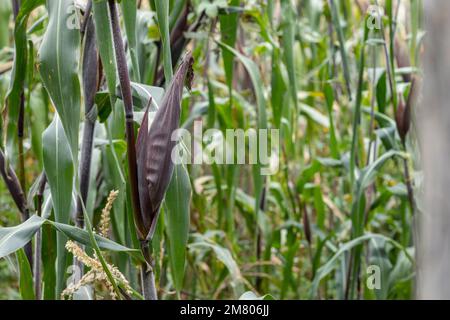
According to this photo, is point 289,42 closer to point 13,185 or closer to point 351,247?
point 351,247

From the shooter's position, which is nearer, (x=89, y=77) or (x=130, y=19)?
(x=130, y=19)

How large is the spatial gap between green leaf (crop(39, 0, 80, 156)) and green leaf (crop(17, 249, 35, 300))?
213mm

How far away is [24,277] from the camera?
0.79 m

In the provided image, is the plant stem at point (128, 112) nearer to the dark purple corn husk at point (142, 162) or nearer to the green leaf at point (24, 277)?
the dark purple corn husk at point (142, 162)

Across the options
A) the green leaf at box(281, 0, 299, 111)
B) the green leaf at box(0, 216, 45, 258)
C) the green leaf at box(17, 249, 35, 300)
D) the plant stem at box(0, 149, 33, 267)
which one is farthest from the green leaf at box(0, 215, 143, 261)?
the green leaf at box(281, 0, 299, 111)

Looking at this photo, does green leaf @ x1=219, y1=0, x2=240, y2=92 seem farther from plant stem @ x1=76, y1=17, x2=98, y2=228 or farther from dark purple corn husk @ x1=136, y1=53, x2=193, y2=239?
dark purple corn husk @ x1=136, y1=53, x2=193, y2=239

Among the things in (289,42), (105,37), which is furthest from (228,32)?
(105,37)

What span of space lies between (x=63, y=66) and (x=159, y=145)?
5.5 inches

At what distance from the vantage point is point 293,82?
1.09m

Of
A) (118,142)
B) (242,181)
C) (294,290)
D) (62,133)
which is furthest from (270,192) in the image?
(62,133)

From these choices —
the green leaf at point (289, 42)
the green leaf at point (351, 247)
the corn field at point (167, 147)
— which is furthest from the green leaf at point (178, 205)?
the green leaf at point (351, 247)

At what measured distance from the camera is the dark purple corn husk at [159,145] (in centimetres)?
62

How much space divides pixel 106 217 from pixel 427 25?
20.1 inches

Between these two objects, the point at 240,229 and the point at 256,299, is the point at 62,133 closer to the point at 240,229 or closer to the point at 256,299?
the point at 256,299
